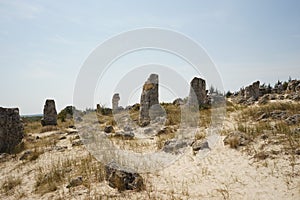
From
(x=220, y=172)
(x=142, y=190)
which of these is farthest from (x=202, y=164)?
(x=142, y=190)

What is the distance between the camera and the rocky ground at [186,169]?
517cm

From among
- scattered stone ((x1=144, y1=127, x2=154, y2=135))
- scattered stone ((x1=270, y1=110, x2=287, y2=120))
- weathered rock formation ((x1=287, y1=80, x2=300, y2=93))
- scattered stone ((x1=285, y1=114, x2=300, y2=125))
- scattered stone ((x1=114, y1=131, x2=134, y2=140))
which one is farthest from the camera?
weathered rock formation ((x1=287, y1=80, x2=300, y2=93))

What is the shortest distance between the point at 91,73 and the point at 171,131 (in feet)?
13.7

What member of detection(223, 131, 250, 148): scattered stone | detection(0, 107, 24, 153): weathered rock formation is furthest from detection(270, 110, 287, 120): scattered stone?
detection(0, 107, 24, 153): weathered rock formation

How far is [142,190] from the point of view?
17.8 feet

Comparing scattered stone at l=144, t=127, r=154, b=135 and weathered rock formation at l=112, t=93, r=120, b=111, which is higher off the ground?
weathered rock formation at l=112, t=93, r=120, b=111

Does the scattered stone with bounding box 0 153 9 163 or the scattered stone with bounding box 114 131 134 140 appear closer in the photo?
the scattered stone with bounding box 0 153 9 163

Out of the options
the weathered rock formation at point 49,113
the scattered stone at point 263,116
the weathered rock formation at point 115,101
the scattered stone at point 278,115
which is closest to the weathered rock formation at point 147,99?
the scattered stone at point 263,116

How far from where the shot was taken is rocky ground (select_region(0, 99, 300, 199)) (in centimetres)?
517

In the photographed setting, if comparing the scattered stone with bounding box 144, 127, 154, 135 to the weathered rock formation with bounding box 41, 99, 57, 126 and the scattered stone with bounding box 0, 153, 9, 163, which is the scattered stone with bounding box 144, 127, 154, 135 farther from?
the weathered rock formation with bounding box 41, 99, 57, 126

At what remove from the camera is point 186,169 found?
6.50 metres

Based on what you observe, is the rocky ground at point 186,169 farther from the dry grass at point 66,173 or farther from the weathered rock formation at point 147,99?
the weathered rock formation at point 147,99

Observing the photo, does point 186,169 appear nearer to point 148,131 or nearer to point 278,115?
point 148,131

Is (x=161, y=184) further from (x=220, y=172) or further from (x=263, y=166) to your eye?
(x=263, y=166)
